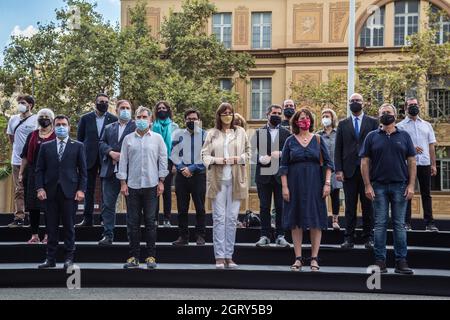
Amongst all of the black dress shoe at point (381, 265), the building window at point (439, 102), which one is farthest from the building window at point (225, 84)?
the black dress shoe at point (381, 265)

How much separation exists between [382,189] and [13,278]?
→ 475 cm

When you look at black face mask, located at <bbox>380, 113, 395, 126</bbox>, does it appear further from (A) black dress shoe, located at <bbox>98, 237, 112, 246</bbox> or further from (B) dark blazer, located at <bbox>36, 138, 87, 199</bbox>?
(A) black dress shoe, located at <bbox>98, 237, 112, 246</bbox>

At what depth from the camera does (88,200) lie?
33.3 feet

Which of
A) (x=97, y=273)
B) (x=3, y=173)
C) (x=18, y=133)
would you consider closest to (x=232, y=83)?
(x=3, y=173)

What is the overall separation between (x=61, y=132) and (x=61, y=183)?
0.68 metres

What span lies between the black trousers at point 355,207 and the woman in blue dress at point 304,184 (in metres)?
0.84

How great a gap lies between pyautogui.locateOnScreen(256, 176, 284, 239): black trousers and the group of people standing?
0.02 metres

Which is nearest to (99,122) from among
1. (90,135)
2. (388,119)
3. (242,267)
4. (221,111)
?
(90,135)

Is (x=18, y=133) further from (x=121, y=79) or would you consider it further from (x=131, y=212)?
(x=121, y=79)

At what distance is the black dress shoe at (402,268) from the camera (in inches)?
325

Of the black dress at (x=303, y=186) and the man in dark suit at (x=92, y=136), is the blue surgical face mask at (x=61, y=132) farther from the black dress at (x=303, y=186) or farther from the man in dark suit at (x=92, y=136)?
the black dress at (x=303, y=186)

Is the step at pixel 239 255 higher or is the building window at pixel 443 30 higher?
the building window at pixel 443 30

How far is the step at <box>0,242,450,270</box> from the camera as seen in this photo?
8.98 metres
